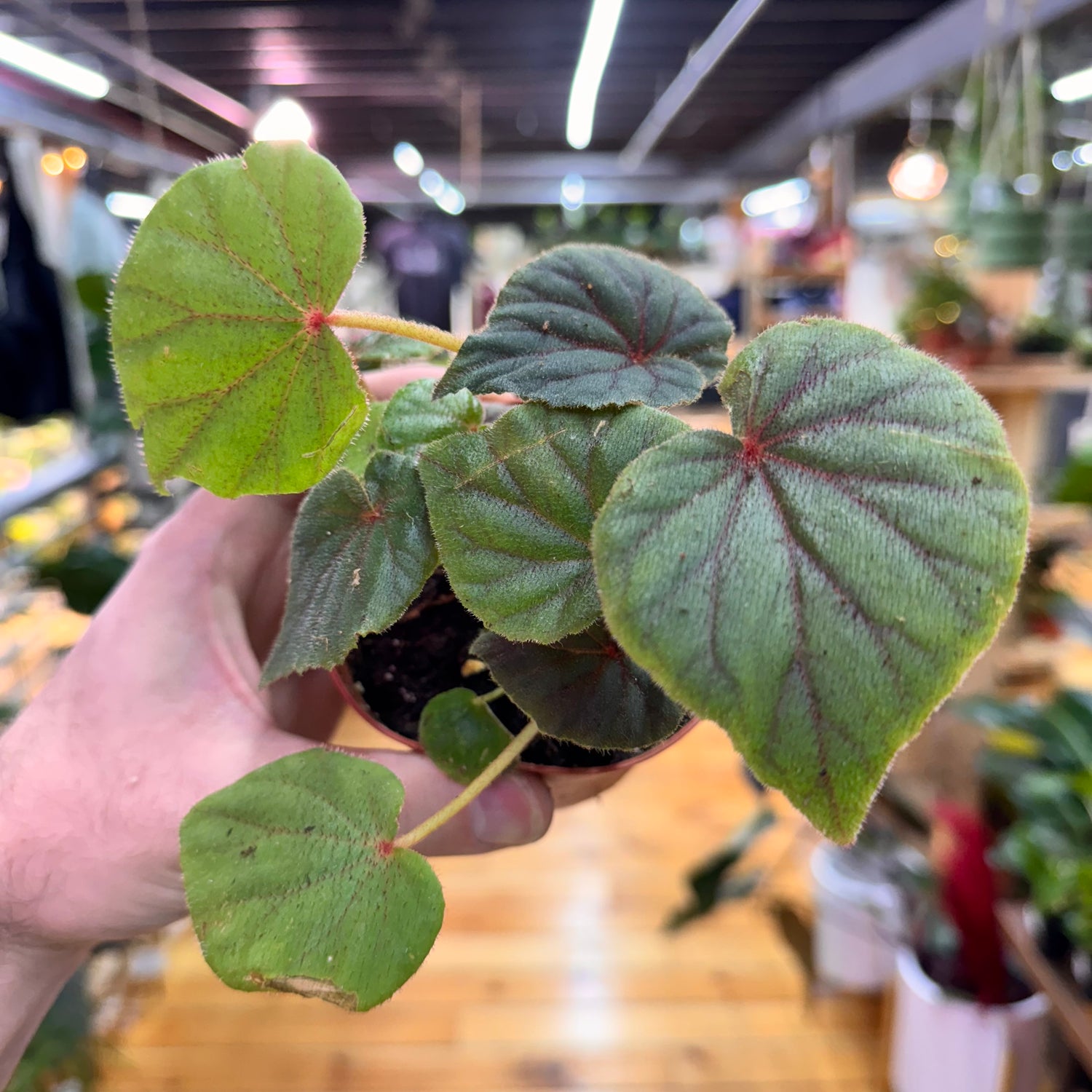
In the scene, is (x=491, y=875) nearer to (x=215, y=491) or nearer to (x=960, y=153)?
(x=215, y=491)

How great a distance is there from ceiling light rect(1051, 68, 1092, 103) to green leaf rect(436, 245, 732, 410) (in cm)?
307

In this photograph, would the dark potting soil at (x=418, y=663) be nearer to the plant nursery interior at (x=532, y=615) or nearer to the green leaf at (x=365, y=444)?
the plant nursery interior at (x=532, y=615)

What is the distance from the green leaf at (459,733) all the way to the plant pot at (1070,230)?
7.72 ft

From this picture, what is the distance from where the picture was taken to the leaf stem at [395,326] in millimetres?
384

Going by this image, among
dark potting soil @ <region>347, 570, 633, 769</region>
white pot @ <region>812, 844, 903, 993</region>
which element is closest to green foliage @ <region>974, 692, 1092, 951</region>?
white pot @ <region>812, 844, 903, 993</region>

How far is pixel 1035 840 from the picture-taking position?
114cm

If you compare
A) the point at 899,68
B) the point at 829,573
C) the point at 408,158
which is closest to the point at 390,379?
the point at 829,573

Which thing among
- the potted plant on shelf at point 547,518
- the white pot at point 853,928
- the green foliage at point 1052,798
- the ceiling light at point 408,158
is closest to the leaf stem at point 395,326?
the potted plant on shelf at point 547,518

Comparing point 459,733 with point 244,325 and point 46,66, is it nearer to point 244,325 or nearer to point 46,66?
point 244,325

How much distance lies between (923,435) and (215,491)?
0.30 metres

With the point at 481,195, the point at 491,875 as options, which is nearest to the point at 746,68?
the point at 481,195

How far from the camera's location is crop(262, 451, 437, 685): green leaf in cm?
39

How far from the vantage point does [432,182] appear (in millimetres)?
6617

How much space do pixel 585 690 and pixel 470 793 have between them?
3.3 inches
